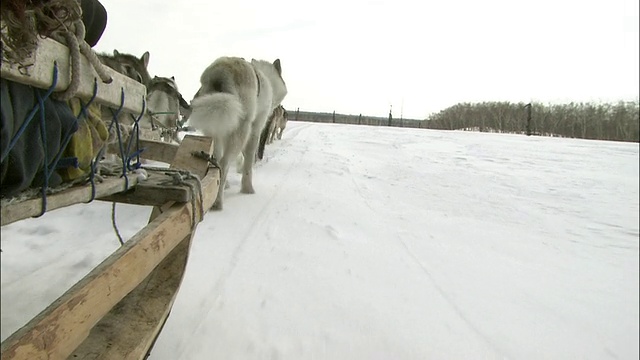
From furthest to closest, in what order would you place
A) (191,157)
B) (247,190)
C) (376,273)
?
(247,190), (376,273), (191,157)

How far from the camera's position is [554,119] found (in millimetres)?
27234

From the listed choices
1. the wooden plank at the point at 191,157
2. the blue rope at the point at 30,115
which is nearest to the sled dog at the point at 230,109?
the wooden plank at the point at 191,157

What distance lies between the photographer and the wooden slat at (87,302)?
85 centimetres

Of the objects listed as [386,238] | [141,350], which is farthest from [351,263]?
[141,350]

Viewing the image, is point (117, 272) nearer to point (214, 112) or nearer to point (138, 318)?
point (138, 318)

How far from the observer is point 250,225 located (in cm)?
355

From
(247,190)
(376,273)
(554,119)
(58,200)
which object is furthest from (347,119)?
(58,200)

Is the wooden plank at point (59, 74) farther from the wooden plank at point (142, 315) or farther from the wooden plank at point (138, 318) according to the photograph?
the wooden plank at point (138, 318)

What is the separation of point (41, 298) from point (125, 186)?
4.20 feet

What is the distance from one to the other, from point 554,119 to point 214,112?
96.1 feet

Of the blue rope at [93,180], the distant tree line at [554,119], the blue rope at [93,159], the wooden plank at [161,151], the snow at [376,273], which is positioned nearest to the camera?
the blue rope at [93,159]

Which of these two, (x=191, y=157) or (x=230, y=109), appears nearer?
(x=191, y=157)

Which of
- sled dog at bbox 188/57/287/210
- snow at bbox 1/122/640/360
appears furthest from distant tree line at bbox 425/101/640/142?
sled dog at bbox 188/57/287/210

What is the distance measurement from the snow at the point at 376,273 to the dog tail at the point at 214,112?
33.2 inches
